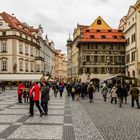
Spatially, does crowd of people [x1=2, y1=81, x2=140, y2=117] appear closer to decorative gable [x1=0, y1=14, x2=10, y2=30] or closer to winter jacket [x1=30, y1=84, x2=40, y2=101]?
winter jacket [x1=30, y1=84, x2=40, y2=101]

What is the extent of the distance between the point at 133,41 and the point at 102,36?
1529cm

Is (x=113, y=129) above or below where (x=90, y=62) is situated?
below

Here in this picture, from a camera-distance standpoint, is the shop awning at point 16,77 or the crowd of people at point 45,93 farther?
the shop awning at point 16,77

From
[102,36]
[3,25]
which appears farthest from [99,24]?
[3,25]

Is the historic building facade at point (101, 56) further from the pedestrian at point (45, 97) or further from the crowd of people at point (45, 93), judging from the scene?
the pedestrian at point (45, 97)

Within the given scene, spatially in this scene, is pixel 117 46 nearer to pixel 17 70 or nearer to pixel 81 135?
pixel 17 70

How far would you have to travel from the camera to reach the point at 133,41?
6391 centimetres

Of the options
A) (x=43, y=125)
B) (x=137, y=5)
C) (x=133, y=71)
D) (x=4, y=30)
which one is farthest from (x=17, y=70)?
(x=43, y=125)

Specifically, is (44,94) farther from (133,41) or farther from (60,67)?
(60,67)

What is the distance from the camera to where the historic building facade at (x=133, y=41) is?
190 ft

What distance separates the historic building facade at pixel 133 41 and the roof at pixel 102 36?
4058 millimetres

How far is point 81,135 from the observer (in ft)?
34.6

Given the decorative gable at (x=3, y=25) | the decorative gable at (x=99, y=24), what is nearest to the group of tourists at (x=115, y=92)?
the decorative gable at (x=3, y=25)

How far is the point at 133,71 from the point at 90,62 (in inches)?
633
